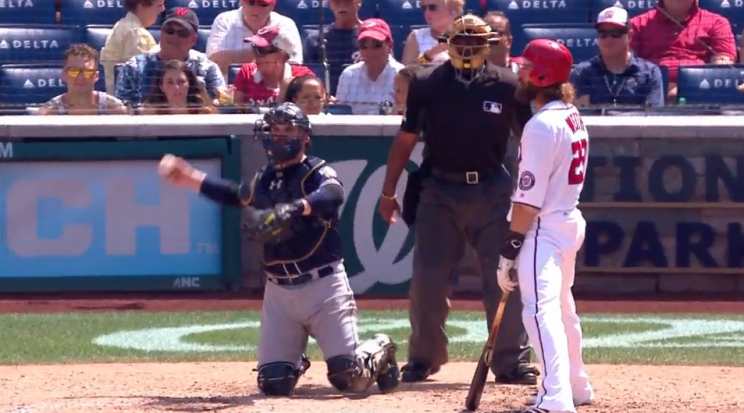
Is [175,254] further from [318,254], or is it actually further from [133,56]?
[318,254]

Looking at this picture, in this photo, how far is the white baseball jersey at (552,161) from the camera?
4930 mm

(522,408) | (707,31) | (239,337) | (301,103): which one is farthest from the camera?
(707,31)

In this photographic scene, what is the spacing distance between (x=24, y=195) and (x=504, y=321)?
4728 mm

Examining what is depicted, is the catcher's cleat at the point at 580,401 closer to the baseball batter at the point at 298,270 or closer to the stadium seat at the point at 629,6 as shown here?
the baseball batter at the point at 298,270

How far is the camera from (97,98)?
9.64 m

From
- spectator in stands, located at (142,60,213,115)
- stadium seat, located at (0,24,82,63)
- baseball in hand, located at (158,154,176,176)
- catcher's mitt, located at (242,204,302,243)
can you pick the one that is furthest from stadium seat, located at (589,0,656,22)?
baseball in hand, located at (158,154,176,176)

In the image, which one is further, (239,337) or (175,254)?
(175,254)

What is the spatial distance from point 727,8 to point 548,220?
764 cm

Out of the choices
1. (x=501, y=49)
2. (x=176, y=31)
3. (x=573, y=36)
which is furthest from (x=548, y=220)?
(x=573, y=36)

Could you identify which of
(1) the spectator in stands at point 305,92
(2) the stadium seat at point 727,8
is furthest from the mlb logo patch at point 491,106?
(2) the stadium seat at point 727,8

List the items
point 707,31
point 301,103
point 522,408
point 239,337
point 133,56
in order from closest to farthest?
point 522,408 < point 239,337 < point 301,103 < point 133,56 < point 707,31

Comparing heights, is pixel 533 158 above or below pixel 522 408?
above

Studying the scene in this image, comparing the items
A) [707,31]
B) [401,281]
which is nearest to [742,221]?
[707,31]

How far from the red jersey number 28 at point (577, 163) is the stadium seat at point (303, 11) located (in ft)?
23.3
